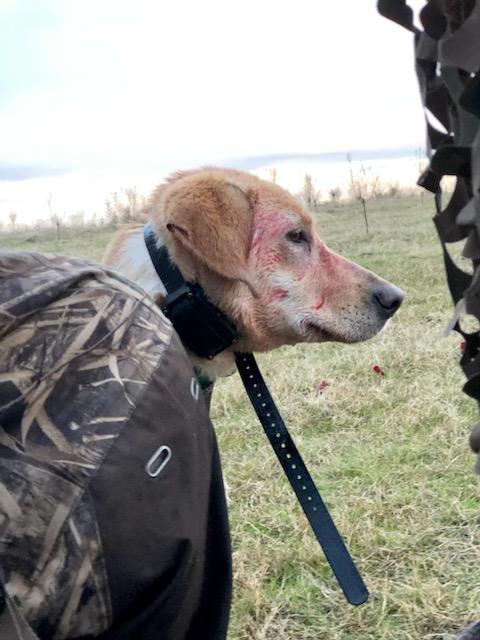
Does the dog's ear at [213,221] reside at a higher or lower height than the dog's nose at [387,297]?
higher

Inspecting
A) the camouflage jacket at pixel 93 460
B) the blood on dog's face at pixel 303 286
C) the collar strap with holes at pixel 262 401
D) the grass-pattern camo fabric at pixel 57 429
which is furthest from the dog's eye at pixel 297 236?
the grass-pattern camo fabric at pixel 57 429

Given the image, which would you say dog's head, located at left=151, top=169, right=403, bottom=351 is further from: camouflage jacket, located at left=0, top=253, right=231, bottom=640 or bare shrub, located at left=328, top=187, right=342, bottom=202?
bare shrub, located at left=328, top=187, right=342, bottom=202

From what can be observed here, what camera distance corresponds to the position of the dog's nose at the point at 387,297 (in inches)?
116

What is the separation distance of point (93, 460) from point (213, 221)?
1.40 metres

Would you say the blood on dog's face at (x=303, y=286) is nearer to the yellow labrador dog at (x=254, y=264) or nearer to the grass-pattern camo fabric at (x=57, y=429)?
the yellow labrador dog at (x=254, y=264)

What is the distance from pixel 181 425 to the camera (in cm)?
139

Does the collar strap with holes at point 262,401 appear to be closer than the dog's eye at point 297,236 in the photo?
Yes

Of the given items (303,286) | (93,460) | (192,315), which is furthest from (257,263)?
(93,460)

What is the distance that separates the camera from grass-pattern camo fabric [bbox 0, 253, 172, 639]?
120 cm

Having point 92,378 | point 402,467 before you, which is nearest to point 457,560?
point 402,467

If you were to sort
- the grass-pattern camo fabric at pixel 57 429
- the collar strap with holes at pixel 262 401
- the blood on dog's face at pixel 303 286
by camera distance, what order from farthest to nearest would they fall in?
the blood on dog's face at pixel 303 286 → the collar strap with holes at pixel 262 401 → the grass-pattern camo fabric at pixel 57 429

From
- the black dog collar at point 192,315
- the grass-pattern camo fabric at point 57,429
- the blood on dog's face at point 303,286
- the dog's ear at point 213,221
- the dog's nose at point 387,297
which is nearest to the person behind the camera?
the grass-pattern camo fabric at point 57,429

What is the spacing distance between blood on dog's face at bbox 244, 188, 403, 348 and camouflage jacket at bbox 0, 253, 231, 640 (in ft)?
3.96

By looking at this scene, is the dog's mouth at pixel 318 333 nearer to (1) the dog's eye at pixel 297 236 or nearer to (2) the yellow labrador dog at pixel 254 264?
(2) the yellow labrador dog at pixel 254 264
